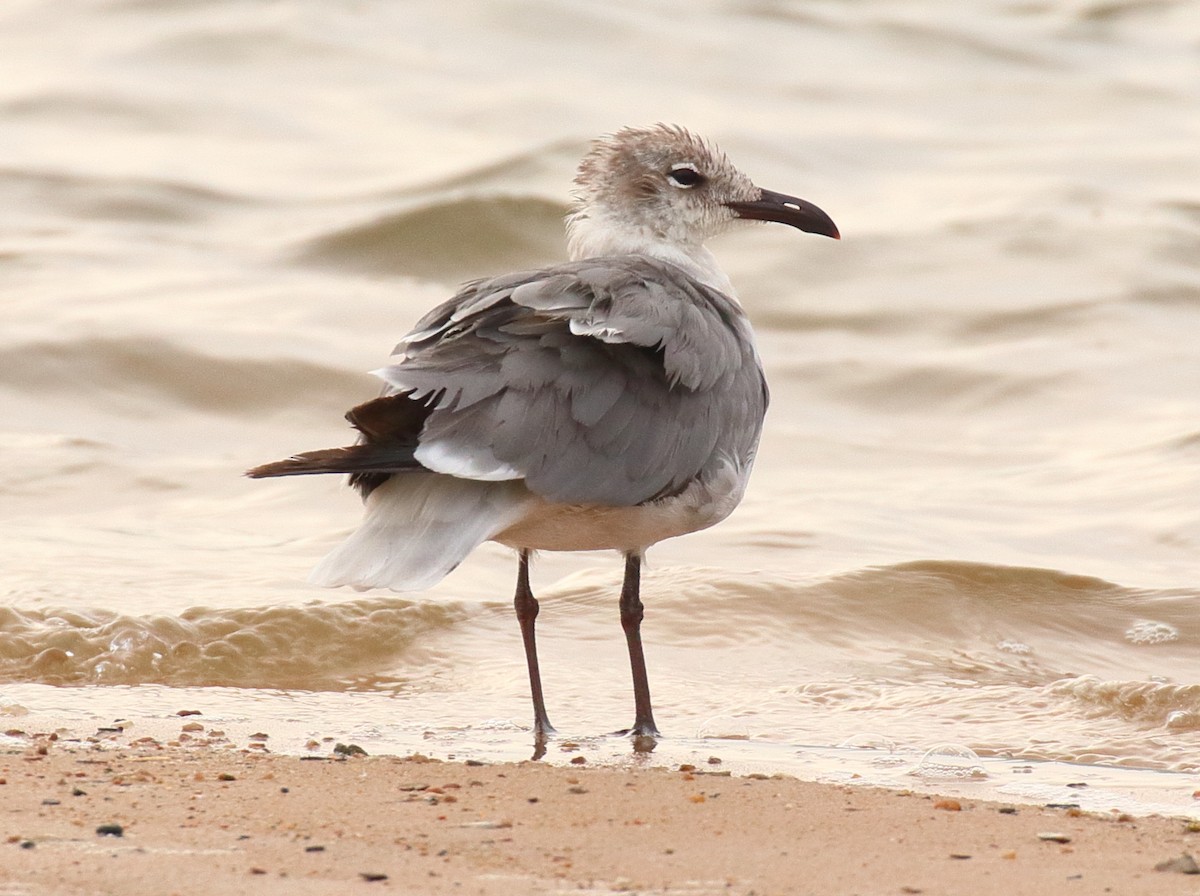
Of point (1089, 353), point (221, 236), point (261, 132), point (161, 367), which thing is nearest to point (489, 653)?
point (161, 367)

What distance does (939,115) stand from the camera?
18.2 meters

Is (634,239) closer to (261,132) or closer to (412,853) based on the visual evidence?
(412,853)

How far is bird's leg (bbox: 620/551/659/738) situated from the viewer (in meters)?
6.09

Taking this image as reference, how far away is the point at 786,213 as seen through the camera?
738cm

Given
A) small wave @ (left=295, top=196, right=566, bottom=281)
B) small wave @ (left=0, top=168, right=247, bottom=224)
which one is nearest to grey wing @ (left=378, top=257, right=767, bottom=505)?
small wave @ (left=295, top=196, right=566, bottom=281)

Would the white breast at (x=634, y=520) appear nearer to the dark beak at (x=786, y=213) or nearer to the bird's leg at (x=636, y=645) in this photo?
the bird's leg at (x=636, y=645)

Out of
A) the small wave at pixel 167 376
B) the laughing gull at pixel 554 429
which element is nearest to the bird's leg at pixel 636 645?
the laughing gull at pixel 554 429

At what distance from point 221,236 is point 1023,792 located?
10309 mm

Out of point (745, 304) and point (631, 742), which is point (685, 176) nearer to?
point (631, 742)

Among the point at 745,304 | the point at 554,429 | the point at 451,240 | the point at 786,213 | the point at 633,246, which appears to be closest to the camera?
the point at 554,429

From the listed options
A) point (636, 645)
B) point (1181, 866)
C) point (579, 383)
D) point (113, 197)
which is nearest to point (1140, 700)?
point (636, 645)

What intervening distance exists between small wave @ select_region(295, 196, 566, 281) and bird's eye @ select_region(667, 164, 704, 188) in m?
7.17

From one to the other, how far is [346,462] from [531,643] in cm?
167

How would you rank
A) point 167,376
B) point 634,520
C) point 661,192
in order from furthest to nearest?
point 167,376 < point 661,192 < point 634,520
